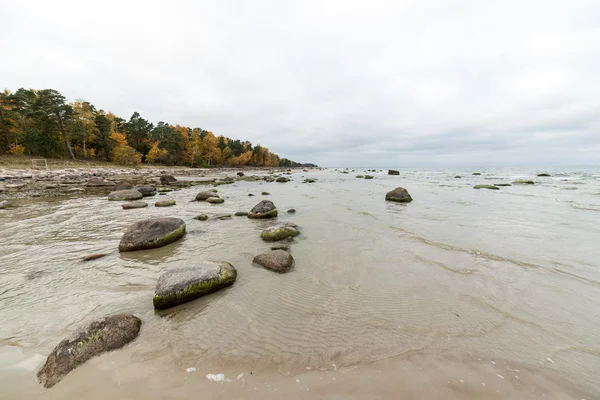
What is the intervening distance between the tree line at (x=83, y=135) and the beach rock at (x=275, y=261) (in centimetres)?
7093

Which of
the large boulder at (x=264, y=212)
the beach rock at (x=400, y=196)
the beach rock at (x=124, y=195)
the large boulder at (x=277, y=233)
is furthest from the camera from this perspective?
the beach rock at (x=400, y=196)

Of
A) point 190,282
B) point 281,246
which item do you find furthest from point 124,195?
point 190,282

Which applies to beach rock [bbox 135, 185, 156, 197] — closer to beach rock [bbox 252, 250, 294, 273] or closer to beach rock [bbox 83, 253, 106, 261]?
beach rock [bbox 83, 253, 106, 261]

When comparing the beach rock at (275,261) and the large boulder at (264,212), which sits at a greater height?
the large boulder at (264,212)

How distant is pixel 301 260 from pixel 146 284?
14.8 ft

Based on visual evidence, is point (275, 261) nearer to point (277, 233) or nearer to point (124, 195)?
point (277, 233)

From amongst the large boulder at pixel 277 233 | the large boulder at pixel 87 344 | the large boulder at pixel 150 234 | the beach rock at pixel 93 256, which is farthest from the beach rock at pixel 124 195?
the large boulder at pixel 87 344

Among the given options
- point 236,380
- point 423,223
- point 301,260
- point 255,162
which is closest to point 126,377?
point 236,380

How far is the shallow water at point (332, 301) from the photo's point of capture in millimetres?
3719

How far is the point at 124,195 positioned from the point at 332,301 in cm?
2107

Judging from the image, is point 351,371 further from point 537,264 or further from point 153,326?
point 537,264

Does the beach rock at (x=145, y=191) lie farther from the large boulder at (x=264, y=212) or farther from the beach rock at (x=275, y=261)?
the beach rock at (x=275, y=261)

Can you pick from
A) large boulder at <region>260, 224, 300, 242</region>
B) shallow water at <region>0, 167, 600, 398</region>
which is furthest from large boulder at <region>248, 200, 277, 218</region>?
large boulder at <region>260, 224, 300, 242</region>

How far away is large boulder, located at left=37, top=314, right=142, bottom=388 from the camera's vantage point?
10.7 feet
